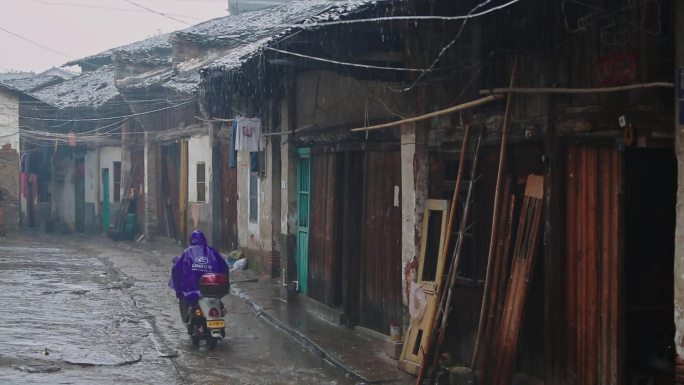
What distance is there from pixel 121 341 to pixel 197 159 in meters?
11.3

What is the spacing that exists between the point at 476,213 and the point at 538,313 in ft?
4.48

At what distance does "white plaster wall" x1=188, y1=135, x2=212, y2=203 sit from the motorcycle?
400 inches

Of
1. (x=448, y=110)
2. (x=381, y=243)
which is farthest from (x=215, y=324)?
(x=448, y=110)

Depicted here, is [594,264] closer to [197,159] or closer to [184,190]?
[197,159]

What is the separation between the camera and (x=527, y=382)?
753cm

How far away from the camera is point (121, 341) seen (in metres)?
10.6

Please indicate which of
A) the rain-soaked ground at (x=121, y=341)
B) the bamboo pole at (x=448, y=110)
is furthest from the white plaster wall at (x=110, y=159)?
the bamboo pole at (x=448, y=110)

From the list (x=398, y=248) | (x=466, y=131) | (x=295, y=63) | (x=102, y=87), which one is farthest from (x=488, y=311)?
(x=102, y=87)

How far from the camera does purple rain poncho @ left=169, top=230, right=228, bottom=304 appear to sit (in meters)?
10.4

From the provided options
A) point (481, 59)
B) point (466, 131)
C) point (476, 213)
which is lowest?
point (476, 213)

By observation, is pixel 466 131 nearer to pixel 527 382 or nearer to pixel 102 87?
pixel 527 382

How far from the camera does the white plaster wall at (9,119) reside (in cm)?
2844

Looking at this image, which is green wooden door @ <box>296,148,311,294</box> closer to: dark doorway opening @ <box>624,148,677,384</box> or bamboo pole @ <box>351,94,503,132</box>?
bamboo pole @ <box>351,94,503,132</box>

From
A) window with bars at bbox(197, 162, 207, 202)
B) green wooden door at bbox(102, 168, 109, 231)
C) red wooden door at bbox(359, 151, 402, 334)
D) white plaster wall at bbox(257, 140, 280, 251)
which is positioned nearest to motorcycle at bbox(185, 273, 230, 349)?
red wooden door at bbox(359, 151, 402, 334)
